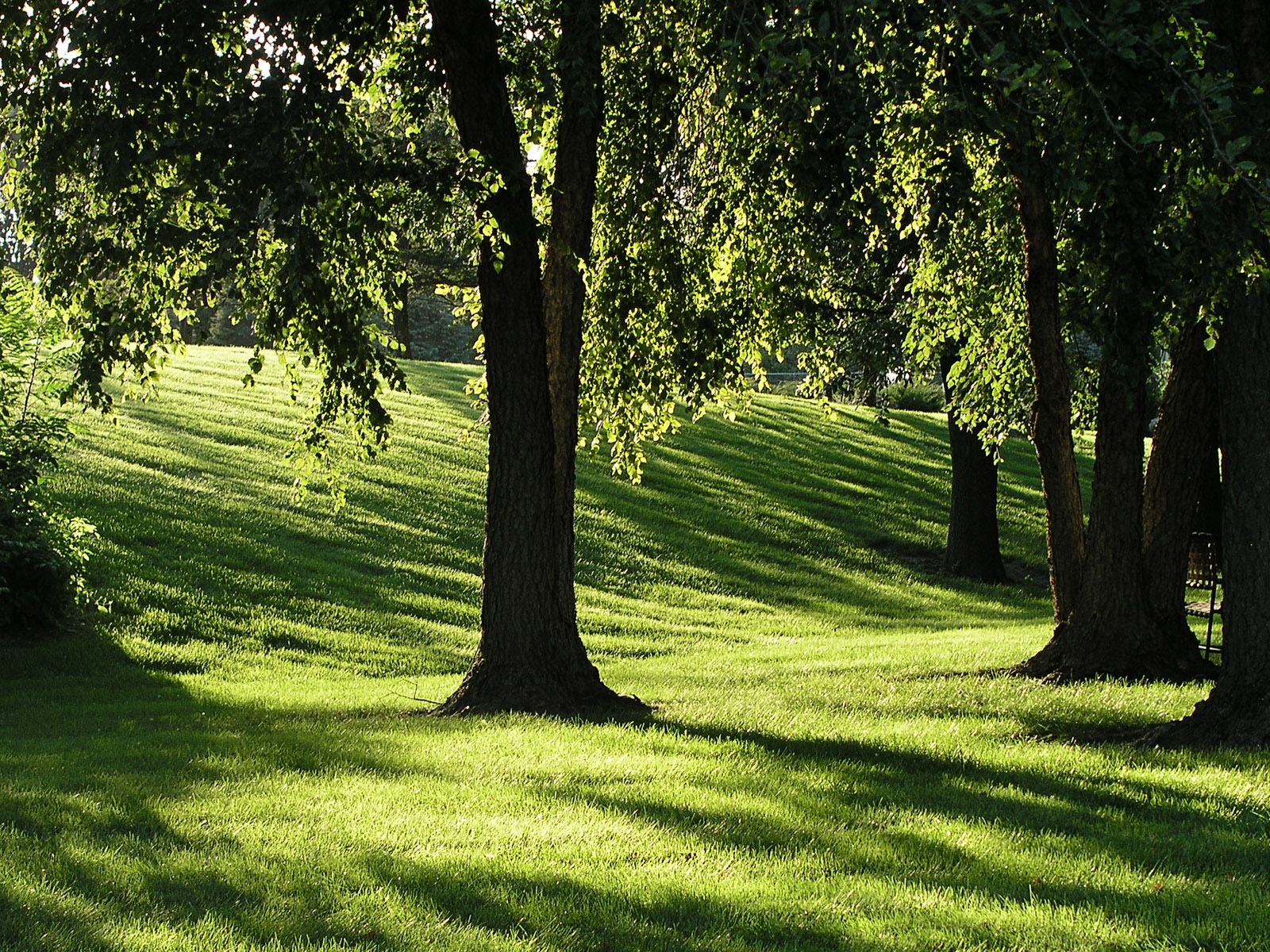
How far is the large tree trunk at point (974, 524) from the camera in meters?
23.6

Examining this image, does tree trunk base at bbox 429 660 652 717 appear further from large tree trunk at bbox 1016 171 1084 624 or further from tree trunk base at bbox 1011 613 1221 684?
large tree trunk at bbox 1016 171 1084 624

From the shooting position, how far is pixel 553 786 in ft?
23.7

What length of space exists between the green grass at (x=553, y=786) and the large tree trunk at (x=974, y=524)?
5.12m

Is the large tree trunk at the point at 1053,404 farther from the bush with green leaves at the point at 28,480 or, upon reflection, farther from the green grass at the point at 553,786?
the bush with green leaves at the point at 28,480

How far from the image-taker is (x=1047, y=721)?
375 inches

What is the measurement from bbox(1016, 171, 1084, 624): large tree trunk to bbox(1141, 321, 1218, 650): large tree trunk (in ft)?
2.26

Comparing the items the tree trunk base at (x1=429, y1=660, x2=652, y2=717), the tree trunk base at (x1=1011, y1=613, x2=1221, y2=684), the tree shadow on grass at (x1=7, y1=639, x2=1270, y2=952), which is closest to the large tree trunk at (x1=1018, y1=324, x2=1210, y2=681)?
the tree trunk base at (x1=1011, y1=613, x2=1221, y2=684)

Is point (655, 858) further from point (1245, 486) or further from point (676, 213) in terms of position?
point (676, 213)

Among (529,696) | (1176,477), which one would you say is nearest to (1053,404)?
(1176,477)

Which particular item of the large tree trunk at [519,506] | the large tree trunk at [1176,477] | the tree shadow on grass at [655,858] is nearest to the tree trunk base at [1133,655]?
the large tree trunk at [1176,477]

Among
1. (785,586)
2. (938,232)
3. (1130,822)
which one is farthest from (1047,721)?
(785,586)

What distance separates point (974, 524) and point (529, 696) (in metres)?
16.3

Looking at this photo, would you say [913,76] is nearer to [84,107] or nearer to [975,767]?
[975,767]

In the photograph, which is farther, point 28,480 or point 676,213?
point 28,480
